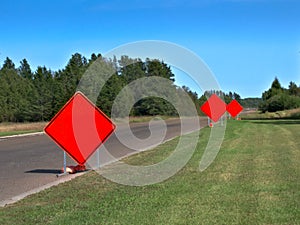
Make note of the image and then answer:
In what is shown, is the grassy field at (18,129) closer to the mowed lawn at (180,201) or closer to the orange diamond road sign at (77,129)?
the orange diamond road sign at (77,129)

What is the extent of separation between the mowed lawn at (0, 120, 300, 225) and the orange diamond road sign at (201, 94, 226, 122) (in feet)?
67.5

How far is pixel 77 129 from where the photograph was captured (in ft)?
36.6

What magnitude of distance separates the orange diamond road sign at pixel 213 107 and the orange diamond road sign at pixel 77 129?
19717 millimetres

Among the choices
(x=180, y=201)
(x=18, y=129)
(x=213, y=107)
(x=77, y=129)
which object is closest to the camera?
(x=180, y=201)

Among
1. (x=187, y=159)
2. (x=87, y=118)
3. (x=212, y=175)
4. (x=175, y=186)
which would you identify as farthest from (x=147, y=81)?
(x=175, y=186)

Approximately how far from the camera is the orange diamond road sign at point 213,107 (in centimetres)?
3150

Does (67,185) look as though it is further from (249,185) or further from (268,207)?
(268,207)

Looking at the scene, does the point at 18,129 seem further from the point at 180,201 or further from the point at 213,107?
the point at 180,201

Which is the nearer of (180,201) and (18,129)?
(180,201)

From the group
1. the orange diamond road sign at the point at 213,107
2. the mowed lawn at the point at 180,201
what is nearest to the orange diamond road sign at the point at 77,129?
the mowed lawn at the point at 180,201

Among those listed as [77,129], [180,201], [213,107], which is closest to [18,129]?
[213,107]

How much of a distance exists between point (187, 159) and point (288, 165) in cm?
292

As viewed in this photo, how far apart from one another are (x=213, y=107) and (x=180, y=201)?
25498mm

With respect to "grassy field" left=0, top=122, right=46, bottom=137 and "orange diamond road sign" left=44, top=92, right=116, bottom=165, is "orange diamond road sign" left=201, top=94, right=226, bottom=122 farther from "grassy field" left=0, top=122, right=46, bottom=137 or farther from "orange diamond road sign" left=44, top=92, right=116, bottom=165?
"orange diamond road sign" left=44, top=92, right=116, bottom=165
